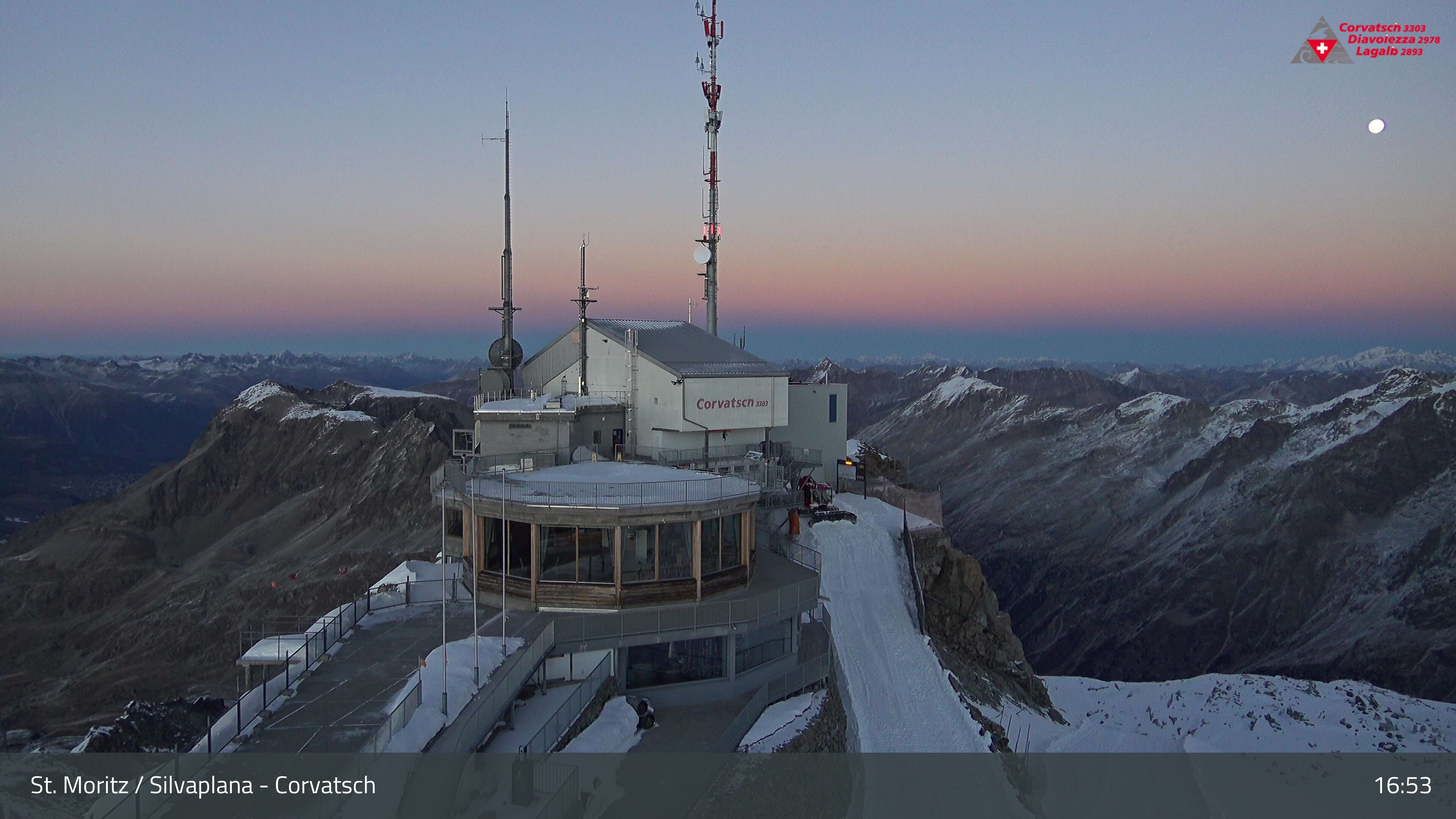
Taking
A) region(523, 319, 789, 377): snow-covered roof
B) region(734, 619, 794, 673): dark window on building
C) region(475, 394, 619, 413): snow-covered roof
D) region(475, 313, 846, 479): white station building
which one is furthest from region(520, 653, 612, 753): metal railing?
region(523, 319, 789, 377): snow-covered roof

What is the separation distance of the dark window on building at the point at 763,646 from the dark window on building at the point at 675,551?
6.92 ft

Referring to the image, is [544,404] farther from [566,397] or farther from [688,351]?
[688,351]

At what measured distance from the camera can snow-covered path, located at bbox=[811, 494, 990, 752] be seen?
23562mm

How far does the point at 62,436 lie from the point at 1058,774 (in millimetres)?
229114

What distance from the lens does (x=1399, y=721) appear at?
40.1 meters

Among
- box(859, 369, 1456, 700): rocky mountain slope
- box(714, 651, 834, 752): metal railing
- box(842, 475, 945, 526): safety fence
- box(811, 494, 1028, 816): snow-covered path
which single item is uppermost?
box(842, 475, 945, 526): safety fence

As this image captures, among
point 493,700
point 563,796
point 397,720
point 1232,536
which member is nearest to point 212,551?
point 493,700

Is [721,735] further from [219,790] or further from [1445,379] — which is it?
[1445,379]

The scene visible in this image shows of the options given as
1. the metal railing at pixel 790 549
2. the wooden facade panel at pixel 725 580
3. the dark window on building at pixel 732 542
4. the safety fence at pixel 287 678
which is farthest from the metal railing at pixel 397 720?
the metal railing at pixel 790 549

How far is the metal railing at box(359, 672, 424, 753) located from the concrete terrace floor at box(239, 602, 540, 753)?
0.97ft

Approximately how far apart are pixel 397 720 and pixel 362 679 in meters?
3.19

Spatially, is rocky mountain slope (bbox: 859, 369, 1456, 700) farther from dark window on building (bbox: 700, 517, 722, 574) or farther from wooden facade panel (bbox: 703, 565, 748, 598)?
dark window on building (bbox: 700, 517, 722, 574)

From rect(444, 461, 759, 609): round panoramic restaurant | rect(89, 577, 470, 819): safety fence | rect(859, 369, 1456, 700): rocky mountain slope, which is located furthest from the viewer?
rect(859, 369, 1456, 700): rocky mountain slope

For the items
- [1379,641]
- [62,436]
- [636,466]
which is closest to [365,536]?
[636,466]
